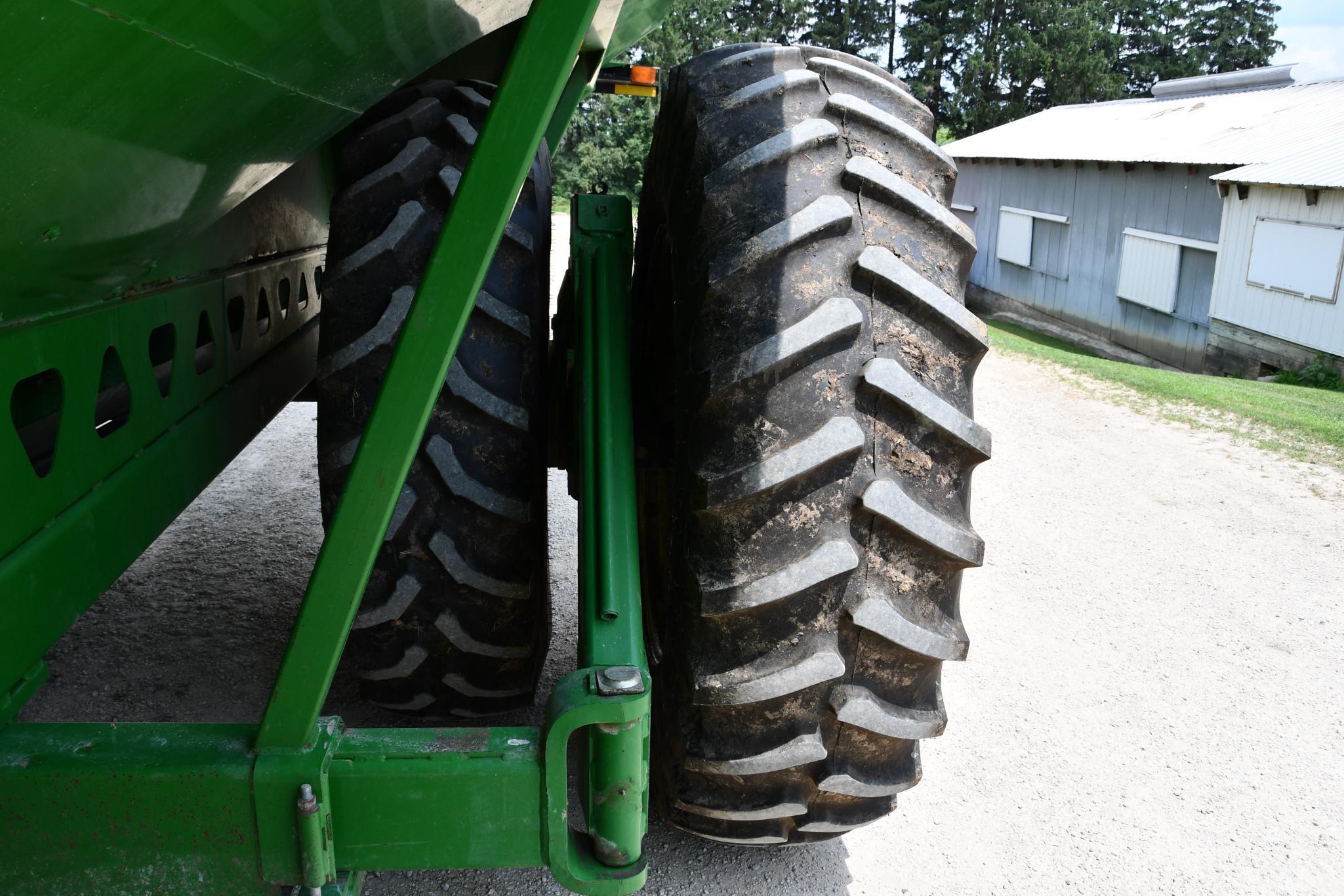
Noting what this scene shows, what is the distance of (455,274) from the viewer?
1479mm

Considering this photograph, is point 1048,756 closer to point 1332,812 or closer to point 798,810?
point 1332,812

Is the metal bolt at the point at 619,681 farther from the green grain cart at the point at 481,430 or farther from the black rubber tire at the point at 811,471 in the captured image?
the black rubber tire at the point at 811,471

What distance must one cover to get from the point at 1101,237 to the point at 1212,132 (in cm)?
252

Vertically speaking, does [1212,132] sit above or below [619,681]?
above

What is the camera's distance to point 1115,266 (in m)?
19.5

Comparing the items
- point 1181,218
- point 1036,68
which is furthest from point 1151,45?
point 1181,218

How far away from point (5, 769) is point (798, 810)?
4.31 ft

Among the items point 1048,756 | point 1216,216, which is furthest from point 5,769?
point 1216,216

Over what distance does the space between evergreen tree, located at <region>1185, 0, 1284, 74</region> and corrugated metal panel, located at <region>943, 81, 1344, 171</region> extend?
34815 mm

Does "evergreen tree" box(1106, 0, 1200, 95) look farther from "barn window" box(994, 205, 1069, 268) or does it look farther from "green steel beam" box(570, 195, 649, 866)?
"green steel beam" box(570, 195, 649, 866)

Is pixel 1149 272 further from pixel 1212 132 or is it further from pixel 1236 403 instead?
pixel 1236 403

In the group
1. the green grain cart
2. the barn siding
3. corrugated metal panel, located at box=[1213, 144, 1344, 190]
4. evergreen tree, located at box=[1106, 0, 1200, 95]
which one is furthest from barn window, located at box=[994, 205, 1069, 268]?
evergreen tree, located at box=[1106, 0, 1200, 95]

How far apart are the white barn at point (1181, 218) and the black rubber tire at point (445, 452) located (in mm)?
14159

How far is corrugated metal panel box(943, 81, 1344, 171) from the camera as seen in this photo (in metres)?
16.2
